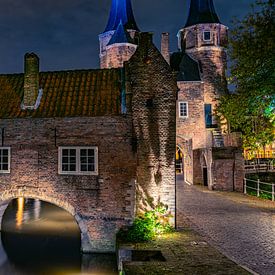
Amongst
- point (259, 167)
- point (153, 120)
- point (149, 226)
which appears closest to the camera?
point (149, 226)

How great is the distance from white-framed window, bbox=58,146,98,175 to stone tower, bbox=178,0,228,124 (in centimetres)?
2422

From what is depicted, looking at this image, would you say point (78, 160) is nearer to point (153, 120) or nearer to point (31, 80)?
point (153, 120)

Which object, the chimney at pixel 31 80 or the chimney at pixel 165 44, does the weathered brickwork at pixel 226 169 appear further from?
the chimney at pixel 31 80

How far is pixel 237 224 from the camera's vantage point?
13953 mm

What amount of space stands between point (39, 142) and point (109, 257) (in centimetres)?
485

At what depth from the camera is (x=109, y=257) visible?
12.7 meters

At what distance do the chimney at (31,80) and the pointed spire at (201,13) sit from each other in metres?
28.4

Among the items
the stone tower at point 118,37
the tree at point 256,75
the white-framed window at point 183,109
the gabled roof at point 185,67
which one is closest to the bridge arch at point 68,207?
the tree at point 256,75

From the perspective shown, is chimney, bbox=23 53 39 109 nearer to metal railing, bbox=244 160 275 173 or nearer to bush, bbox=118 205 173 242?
Answer: bush, bbox=118 205 173 242

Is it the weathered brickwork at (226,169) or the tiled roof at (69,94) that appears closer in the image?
the tiled roof at (69,94)

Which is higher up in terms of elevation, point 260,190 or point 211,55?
point 211,55

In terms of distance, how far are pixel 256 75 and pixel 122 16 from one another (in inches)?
1224

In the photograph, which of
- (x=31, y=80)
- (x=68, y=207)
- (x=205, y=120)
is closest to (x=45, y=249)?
(x=68, y=207)

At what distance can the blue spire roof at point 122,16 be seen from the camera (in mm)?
43144
